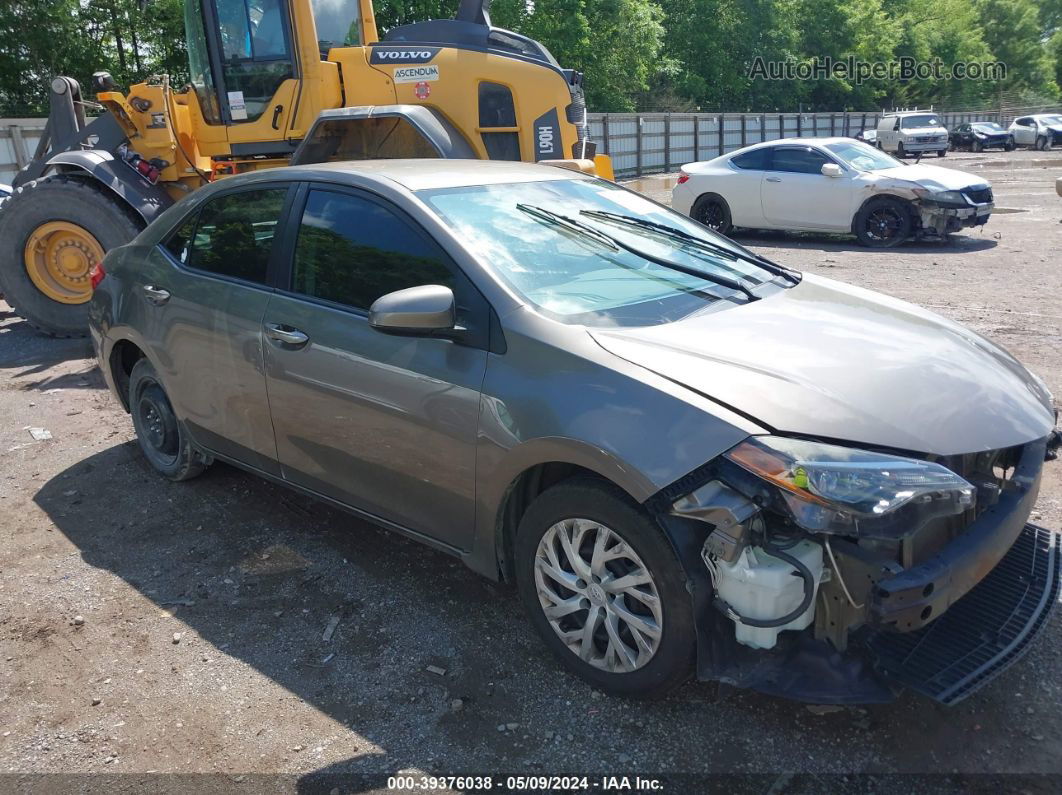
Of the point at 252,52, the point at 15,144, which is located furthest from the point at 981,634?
the point at 15,144

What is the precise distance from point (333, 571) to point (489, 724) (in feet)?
4.25

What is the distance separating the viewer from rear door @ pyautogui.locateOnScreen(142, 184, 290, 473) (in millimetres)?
3896

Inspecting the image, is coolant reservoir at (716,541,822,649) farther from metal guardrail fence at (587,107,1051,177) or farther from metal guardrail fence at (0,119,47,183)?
metal guardrail fence at (587,107,1051,177)

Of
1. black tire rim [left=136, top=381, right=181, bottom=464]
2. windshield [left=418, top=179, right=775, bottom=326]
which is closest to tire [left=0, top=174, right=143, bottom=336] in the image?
black tire rim [left=136, top=381, right=181, bottom=464]

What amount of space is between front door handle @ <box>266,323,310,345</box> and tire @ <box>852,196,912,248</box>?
1065 cm

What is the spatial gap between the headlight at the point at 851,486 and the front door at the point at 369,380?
3.49ft

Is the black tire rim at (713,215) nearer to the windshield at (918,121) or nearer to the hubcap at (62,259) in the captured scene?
the hubcap at (62,259)

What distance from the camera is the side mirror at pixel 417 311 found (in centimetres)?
299

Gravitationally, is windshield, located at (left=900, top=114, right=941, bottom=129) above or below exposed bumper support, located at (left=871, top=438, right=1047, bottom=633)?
below

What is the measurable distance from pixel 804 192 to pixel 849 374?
35.9 ft

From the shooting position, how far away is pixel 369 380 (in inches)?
132

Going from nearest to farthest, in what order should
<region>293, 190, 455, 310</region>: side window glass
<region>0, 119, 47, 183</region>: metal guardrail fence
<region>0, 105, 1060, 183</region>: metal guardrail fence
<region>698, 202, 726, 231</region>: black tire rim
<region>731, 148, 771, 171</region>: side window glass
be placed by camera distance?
<region>293, 190, 455, 310</region>: side window glass < <region>731, 148, 771, 171</region>: side window glass < <region>0, 119, 47, 183</region>: metal guardrail fence < <region>698, 202, 726, 231</region>: black tire rim < <region>0, 105, 1060, 183</region>: metal guardrail fence

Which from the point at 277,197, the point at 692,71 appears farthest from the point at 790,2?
the point at 277,197

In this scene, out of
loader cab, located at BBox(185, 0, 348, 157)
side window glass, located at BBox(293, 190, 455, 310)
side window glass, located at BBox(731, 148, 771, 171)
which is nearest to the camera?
side window glass, located at BBox(293, 190, 455, 310)
